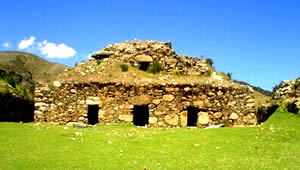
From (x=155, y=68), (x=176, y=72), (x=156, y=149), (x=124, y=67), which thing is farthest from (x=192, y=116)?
(x=156, y=149)

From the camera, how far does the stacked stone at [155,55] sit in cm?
1766

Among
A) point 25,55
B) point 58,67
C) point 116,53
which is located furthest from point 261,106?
point 25,55

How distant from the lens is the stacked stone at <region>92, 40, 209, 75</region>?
57.9ft

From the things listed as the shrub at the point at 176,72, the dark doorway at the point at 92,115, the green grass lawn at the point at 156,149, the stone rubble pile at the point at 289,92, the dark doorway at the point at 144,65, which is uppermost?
the dark doorway at the point at 144,65

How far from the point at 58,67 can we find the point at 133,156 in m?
54.8

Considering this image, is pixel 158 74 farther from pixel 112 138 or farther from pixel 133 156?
pixel 133 156

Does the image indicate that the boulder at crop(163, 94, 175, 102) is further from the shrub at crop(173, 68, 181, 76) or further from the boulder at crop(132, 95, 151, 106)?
the shrub at crop(173, 68, 181, 76)

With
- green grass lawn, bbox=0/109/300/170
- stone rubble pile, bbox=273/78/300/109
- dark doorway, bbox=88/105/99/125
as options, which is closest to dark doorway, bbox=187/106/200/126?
green grass lawn, bbox=0/109/300/170

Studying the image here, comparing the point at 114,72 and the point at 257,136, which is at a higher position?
the point at 114,72

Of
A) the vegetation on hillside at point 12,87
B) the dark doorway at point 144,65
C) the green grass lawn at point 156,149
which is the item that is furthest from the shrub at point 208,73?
the vegetation on hillside at point 12,87

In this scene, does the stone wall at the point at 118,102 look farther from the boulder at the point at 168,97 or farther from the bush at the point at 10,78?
the bush at the point at 10,78

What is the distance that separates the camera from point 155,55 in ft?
58.5

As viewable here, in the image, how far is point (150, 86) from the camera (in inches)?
602

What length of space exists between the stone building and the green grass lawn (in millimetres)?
3393
